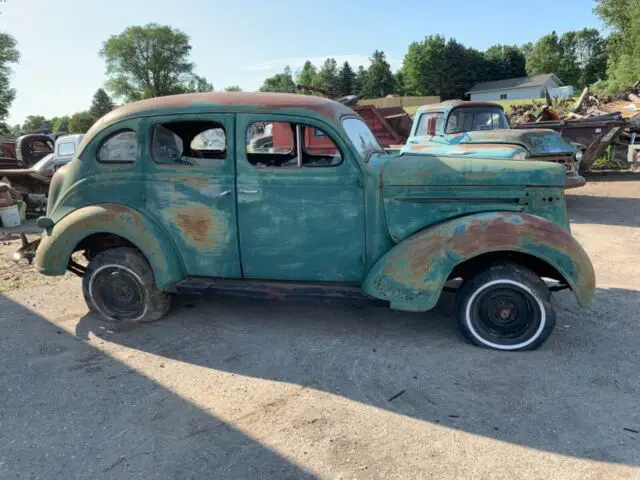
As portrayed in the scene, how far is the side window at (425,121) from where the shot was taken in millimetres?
8641

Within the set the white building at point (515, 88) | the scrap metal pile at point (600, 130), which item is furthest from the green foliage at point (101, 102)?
the scrap metal pile at point (600, 130)

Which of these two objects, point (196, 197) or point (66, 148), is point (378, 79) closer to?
point (66, 148)

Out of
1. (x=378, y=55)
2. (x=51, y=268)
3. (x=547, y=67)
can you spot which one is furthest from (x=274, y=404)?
(x=547, y=67)

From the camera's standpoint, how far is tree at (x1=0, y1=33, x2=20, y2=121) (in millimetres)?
37375

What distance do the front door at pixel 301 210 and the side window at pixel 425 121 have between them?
208 inches

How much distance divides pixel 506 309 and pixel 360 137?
1867mm

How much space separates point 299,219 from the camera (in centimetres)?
382

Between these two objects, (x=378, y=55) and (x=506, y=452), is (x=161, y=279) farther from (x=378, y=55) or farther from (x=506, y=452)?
(x=378, y=55)

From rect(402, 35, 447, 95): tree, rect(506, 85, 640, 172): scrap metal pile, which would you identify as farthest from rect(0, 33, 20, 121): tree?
rect(402, 35, 447, 95): tree

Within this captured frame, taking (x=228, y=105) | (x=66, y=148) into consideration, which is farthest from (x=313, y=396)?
(x=66, y=148)

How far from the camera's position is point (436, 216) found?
371cm

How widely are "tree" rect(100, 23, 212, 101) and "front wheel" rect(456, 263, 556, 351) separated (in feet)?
262

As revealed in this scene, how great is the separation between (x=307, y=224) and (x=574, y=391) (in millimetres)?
2234

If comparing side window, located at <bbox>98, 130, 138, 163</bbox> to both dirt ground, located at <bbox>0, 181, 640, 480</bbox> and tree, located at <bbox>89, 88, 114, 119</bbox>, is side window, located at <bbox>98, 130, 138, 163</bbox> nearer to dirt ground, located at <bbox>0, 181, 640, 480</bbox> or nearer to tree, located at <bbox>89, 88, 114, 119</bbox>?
dirt ground, located at <bbox>0, 181, 640, 480</bbox>
